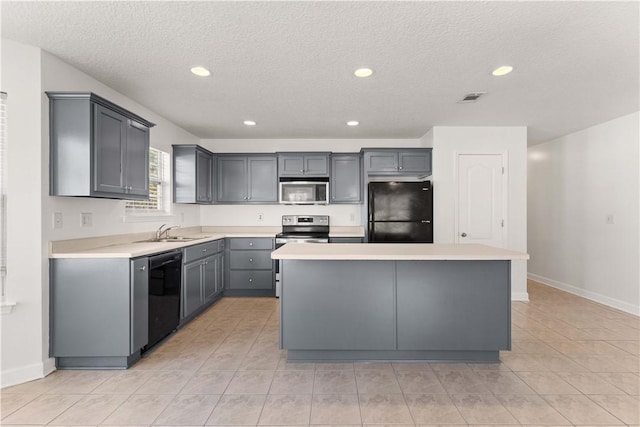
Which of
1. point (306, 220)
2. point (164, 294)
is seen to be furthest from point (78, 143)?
point (306, 220)

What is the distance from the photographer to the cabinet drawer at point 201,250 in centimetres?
361

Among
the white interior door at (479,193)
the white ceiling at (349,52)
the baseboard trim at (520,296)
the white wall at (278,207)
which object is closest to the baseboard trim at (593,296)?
the baseboard trim at (520,296)

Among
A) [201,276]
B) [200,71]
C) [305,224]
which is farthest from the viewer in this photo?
[305,224]

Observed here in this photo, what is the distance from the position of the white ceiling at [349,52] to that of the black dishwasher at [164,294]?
1.66m

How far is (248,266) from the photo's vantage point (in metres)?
4.88

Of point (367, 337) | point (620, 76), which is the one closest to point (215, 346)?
point (367, 337)

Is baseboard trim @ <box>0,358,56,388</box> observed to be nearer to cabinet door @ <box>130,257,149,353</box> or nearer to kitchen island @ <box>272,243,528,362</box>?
cabinet door @ <box>130,257,149,353</box>

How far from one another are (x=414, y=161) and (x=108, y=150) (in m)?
3.76

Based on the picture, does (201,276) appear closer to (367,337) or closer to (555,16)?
(367,337)

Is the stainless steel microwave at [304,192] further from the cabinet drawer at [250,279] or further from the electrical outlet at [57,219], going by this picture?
the electrical outlet at [57,219]

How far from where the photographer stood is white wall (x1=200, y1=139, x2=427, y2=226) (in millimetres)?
5441

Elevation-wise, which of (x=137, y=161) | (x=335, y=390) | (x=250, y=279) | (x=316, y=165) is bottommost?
(x=335, y=390)

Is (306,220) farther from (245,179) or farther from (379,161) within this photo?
(379,161)

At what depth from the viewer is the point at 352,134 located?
5.11 m
